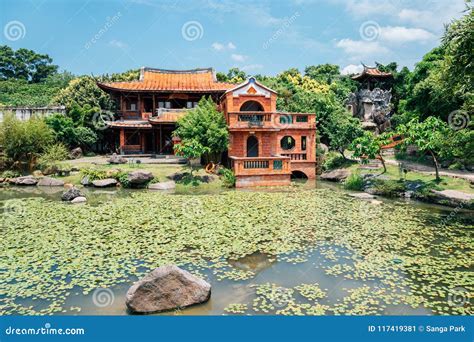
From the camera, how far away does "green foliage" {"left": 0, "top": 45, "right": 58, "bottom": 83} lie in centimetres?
5403

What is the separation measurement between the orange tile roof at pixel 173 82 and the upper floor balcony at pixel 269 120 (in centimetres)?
710

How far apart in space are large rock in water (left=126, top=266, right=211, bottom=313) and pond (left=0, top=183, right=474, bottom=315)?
0.21 m

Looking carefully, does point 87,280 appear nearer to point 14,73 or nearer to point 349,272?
point 349,272

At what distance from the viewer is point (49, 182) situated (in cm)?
2052

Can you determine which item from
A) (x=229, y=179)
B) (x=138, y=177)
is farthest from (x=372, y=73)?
(x=138, y=177)

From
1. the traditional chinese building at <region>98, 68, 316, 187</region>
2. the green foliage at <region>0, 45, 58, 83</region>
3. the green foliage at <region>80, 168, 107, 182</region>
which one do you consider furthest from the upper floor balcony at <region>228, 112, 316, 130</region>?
the green foliage at <region>0, 45, 58, 83</region>

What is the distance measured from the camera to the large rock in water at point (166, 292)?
21.5 feet

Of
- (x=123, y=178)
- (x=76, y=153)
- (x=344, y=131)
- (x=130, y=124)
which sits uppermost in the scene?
(x=130, y=124)

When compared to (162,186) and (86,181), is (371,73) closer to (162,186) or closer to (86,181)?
(162,186)

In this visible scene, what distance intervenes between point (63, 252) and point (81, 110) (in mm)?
23361

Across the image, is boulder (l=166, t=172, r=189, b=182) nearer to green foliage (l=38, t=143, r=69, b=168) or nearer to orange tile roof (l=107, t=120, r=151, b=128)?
green foliage (l=38, t=143, r=69, b=168)

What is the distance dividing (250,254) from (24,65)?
60325 mm

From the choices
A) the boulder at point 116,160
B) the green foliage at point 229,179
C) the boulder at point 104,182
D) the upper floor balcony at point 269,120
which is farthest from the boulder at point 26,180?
the upper floor balcony at point 269,120

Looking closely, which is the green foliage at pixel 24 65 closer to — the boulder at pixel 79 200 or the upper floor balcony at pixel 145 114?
the upper floor balcony at pixel 145 114
